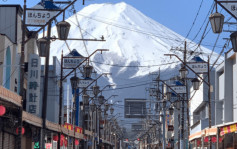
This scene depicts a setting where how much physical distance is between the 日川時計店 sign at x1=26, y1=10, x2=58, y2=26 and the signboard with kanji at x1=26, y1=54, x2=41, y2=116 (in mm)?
11199

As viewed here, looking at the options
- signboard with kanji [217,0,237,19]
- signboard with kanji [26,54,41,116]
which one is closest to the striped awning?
signboard with kanji [217,0,237,19]

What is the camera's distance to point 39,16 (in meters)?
23.0

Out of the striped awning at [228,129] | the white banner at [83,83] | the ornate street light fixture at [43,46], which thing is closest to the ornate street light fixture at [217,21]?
the striped awning at [228,129]

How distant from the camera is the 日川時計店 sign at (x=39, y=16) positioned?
22.9 meters

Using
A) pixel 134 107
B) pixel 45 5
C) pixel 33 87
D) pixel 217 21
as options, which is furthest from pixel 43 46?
pixel 134 107

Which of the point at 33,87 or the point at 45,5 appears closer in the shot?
the point at 45,5

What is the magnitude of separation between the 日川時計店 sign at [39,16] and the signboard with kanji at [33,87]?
11.2 m

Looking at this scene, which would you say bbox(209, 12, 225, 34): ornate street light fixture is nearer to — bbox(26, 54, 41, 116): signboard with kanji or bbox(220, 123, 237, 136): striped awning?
bbox(220, 123, 237, 136): striped awning

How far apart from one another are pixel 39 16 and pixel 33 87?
13.2 metres

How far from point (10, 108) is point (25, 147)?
12.5 metres

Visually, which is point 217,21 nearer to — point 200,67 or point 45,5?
point 45,5

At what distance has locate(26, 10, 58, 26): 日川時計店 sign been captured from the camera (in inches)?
902

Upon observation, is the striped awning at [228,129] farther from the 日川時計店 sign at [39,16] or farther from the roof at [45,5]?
the roof at [45,5]

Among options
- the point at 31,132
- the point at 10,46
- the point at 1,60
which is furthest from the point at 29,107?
the point at 10,46
